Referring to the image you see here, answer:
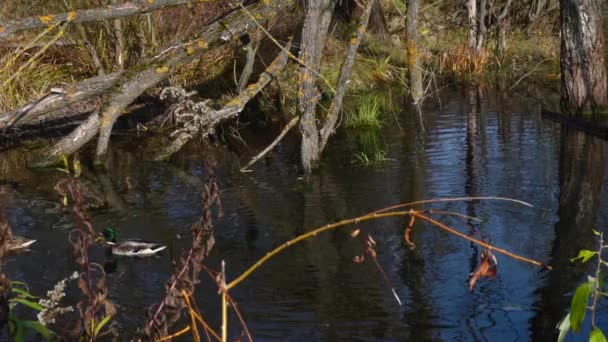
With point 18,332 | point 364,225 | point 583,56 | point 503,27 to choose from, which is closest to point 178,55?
point 364,225

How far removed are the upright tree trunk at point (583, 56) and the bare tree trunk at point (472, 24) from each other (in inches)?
213

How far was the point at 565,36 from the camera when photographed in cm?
1266

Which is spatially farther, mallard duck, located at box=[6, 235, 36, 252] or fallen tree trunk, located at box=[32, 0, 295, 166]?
fallen tree trunk, located at box=[32, 0, 295, 166]

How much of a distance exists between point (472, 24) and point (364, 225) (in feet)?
36.1

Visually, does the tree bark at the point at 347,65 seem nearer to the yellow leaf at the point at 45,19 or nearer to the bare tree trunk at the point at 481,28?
the yellow leaf at the point at 45,19

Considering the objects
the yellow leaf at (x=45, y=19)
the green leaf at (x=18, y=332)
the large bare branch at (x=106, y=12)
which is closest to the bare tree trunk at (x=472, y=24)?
the large bare branch at (x=106, y=12)

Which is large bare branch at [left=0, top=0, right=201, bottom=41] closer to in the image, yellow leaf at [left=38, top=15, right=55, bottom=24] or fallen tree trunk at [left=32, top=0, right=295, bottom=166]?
yellow leaf at [left=38, top=15, right=55, bottom=24]

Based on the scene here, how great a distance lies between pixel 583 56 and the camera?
12.5m

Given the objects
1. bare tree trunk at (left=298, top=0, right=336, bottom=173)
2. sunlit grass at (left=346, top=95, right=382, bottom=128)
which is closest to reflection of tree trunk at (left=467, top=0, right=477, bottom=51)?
sunlit grass at (left=346, top=95, right=382, bottom=128)

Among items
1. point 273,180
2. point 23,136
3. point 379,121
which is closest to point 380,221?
point 273,180

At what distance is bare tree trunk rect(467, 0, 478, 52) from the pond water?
484cm

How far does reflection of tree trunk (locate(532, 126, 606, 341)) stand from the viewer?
6148 mm

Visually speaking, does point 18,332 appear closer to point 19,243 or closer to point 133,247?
point 133,247

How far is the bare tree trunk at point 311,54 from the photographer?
9453 mm
